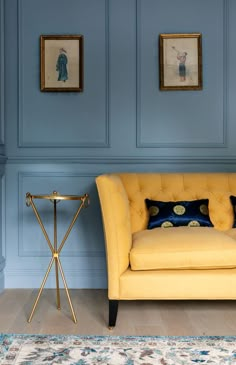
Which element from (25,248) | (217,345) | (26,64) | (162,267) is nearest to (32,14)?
(26,64)

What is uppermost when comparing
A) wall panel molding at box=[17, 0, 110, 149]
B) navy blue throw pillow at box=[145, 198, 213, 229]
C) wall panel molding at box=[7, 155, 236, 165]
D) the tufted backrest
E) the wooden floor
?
wall panel molding at box=[17, 0, 110, 149]

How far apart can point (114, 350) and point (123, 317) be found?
1.65 ft

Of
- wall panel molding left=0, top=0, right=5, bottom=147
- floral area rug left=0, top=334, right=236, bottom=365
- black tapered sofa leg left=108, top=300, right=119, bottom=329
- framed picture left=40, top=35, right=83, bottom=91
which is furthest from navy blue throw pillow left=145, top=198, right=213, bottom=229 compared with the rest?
wall panel molding left=0, top=0, right=5, bottom=147

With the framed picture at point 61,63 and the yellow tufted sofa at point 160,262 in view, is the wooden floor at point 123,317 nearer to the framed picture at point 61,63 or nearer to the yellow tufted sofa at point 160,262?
the yellow tufted sofa at point 160,262

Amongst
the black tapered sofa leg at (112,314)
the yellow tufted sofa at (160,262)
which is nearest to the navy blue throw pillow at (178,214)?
the yellow tufted sofa at (160,262)

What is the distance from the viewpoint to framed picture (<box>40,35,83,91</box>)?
10.6ft

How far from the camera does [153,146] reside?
3262 millimetres

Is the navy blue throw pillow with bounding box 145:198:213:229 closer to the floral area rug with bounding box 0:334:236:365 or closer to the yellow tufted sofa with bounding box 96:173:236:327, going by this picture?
the yellow tufted sofa with bounding box 96:173:236:327

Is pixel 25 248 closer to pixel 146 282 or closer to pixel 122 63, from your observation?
pixel 146 282

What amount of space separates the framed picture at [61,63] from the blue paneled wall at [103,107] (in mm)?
55

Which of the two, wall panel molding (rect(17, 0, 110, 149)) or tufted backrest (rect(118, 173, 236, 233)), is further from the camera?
wall panel molding (rect(17, 0, 110, 149))

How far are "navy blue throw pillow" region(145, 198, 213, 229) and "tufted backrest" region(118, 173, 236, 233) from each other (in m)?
0.12

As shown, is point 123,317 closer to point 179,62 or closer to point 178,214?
point 178,214

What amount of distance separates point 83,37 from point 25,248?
1.74 meters
